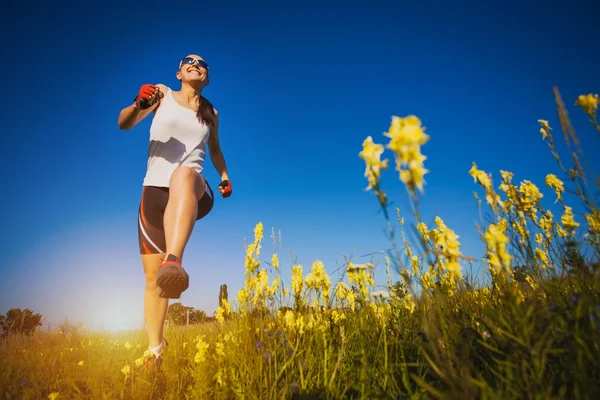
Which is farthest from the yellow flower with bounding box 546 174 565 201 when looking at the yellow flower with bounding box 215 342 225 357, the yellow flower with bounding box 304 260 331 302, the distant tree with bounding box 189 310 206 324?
the distant tree with bounding box 189 310 206 324

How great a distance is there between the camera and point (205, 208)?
291cm

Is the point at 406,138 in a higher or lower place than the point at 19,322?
higher

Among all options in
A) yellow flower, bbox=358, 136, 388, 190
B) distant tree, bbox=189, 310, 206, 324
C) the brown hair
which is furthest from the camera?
distant tree, bbox=189, 310, 206, 324

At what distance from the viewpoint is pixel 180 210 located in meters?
2.39

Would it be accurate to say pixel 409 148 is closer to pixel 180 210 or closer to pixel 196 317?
pixel 180 210

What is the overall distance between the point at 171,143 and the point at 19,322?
5.09m

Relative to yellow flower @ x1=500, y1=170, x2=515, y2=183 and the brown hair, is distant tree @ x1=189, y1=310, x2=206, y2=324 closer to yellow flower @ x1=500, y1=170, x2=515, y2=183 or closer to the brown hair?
the brown hair

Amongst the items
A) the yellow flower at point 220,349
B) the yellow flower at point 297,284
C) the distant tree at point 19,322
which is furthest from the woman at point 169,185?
the distant tree at point 19,322

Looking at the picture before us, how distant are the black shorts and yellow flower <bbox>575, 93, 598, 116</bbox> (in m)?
3.08

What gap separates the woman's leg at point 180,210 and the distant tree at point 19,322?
3.77 m

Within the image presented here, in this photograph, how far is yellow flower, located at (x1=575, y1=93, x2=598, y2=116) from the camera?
162cm

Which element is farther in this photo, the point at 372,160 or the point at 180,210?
the point at 180,210

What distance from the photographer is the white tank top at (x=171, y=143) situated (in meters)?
2.71

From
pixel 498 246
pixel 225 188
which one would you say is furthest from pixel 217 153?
pixel 498 246
